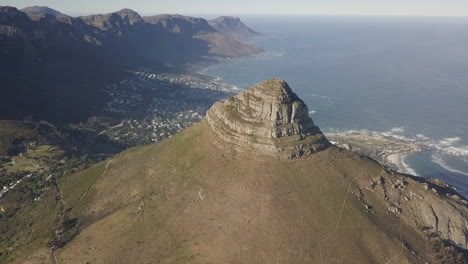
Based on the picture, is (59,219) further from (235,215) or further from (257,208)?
(257,208)

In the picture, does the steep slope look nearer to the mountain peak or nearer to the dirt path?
the mountain peak

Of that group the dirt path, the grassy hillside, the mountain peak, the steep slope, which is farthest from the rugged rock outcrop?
the dirt path

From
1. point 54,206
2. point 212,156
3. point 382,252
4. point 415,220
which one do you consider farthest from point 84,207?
point 415,220

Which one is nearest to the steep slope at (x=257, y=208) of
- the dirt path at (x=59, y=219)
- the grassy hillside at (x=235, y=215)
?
the grassy hillside at (x=235, y=215)

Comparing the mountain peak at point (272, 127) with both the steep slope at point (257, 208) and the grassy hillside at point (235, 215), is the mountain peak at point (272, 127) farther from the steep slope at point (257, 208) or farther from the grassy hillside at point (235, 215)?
the grassy hillside at point (235, 215)

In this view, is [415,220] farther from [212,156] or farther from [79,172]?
[79,172]
